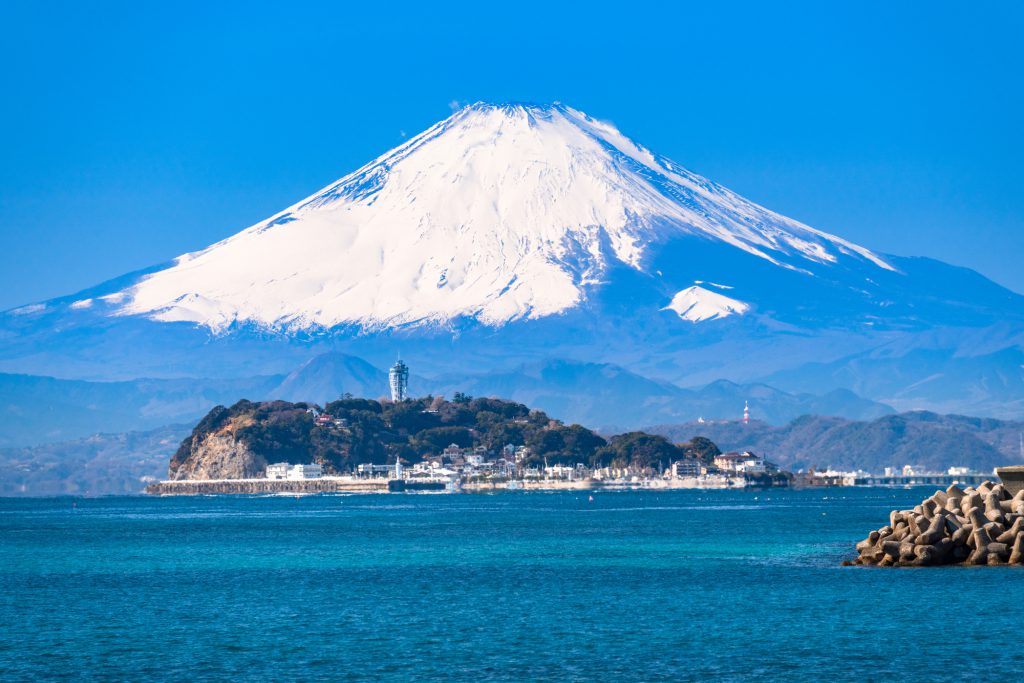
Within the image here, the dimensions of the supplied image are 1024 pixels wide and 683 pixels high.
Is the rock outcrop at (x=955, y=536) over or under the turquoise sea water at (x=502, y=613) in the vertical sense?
over

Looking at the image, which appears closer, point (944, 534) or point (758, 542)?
point (944, 534)

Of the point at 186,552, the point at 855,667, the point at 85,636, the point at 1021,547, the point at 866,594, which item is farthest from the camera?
the point at 186,552

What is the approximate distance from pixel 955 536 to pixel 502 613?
16.8 metres

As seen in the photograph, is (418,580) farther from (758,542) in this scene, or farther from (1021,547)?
(758,542)

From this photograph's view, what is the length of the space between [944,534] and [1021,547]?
2596 mm

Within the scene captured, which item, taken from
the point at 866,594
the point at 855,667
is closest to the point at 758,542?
the point at 866,594

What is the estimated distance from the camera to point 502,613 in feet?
149

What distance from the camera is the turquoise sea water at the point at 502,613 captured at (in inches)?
1414

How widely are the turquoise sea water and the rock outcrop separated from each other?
4.37 feet

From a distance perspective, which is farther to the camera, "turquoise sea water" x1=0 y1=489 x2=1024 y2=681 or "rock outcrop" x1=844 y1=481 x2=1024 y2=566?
"rock outcrop" x1=844 y1=481 x2=1024 y2=566

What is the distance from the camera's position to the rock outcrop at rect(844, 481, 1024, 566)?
54188 mm

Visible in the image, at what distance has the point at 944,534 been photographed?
5541cm

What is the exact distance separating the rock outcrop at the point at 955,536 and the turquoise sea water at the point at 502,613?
1.33 meters

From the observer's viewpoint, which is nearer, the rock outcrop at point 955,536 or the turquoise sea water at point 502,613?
the turquoise sea water at point 502,613
